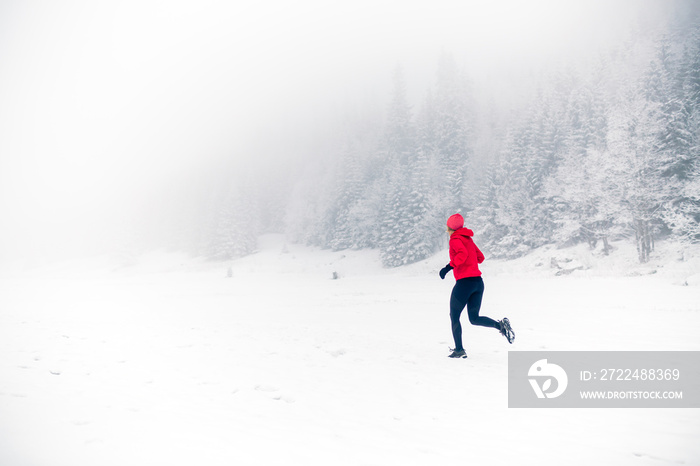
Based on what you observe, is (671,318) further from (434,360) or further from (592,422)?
(592,422)

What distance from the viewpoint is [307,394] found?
15.4 ft

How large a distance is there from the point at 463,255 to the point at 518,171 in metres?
38.3

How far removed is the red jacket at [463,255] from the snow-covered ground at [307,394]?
64.9 inches

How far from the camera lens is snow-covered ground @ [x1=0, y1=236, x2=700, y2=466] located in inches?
121

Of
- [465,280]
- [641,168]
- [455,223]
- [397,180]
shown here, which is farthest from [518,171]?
[465,280]

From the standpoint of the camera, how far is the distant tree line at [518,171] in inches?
989

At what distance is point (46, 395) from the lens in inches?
167

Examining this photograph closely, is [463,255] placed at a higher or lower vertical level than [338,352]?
higher

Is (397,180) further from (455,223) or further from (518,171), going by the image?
(455,223)

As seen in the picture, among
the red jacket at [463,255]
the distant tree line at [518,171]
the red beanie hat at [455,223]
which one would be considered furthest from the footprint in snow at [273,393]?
the distant tree line at [518,171]

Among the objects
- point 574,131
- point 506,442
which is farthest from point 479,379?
point 574,131

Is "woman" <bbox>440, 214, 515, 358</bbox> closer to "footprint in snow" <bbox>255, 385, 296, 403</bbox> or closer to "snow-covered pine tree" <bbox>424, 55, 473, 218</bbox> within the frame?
"footprint in snow" <bbox>255, 385, 296, 403</bbox>
